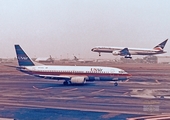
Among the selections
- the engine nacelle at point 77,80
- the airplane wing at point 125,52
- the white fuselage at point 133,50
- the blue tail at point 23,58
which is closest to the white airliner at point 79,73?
the engine nacelle at point 77,80

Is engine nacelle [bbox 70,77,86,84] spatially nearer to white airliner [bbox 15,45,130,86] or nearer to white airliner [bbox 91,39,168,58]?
white airliner [bbox 15,45,130,86]

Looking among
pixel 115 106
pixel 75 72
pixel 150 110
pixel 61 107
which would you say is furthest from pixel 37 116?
pixel 75 72

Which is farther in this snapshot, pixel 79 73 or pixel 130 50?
pixel 130 50

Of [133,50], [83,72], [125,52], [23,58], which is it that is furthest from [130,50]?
[23,58]

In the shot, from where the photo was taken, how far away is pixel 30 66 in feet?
165

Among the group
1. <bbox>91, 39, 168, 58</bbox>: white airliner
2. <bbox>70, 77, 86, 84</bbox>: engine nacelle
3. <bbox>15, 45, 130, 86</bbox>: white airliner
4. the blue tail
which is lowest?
<bbox>70, 77, 86, 84</bbox>: engine nacelle

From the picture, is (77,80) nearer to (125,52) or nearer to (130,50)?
(125,52)

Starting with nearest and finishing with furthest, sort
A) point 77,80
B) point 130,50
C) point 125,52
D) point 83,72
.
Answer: point 77,80, point 83,72, point 125,52, point 130,50

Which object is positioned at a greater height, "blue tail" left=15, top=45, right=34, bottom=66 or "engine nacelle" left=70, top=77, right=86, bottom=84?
"blue tail" left=15, top=45, right=34, bottom=66

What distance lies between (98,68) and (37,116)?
A: 91.3 ft

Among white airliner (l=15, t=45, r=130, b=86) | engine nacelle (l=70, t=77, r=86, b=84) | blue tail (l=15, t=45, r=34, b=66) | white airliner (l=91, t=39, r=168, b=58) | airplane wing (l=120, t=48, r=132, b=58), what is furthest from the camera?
airplane wing (l=120, t=48, r=132, b=58)

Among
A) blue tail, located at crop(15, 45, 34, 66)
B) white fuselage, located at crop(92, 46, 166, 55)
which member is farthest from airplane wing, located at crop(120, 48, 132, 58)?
blue tail, located at crop(15, 45, 34, 66)

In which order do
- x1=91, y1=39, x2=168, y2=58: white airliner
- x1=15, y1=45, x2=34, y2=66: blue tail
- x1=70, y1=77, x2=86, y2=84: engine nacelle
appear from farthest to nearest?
A: x1=91, y1=39, x2=168, y2=58: white airliner → x1=15, y1=45, x2=34, y2=66: blue tail → x1=70, y1=77, x2=86, y2=84: engine nacelle

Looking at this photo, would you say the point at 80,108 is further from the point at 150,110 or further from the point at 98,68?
the point at 98,68
